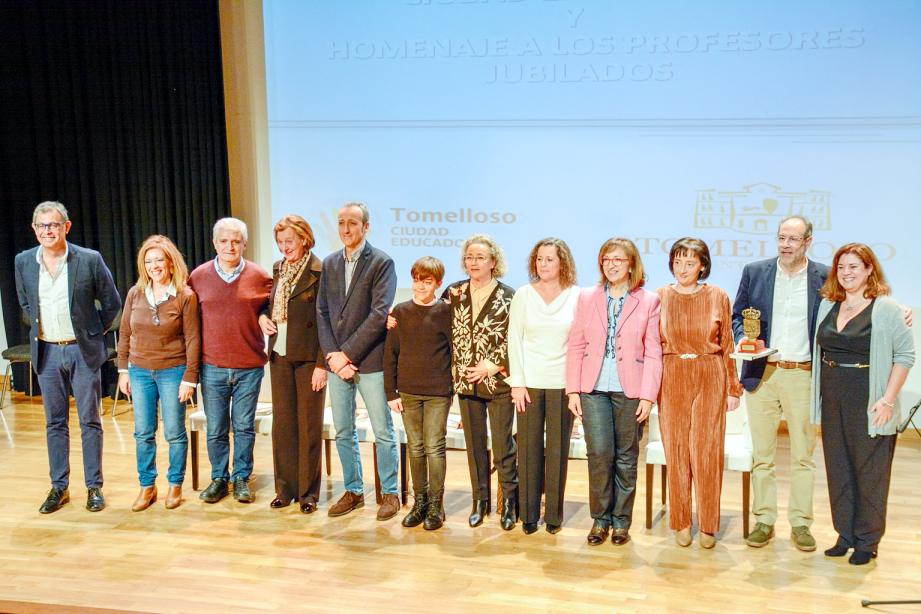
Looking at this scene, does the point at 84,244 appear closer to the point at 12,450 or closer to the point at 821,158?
the point at 12,450

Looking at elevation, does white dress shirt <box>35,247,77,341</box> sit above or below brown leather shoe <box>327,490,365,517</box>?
above

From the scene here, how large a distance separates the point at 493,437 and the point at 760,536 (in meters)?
1.26

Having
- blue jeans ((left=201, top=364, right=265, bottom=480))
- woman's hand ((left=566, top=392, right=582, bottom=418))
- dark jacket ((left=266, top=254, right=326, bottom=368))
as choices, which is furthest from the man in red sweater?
woman's hand ((left=566, top=392, right=582, bottom=418))

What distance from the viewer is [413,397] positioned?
13.6 feet

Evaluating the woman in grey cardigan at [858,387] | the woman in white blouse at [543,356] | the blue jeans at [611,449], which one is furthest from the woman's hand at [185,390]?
the woman in grey cardigan at [858,387]

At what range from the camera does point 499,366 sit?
402 cm

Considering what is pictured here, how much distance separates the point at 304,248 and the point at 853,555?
9.27 feet

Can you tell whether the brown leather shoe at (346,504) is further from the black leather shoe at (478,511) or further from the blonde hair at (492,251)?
the blonde hair at (492,251)

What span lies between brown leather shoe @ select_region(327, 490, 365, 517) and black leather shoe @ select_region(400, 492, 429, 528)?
32 cm

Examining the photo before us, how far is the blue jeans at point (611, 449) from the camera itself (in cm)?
389

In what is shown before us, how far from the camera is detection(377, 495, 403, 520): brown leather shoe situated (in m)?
4.32

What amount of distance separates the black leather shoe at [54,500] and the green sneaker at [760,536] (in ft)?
11.0

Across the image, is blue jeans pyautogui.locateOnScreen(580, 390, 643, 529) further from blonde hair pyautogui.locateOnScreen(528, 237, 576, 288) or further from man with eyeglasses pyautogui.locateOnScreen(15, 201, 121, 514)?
man with eyeglasses pyautogui.locateOnScreen(15, 201, 121, 514)

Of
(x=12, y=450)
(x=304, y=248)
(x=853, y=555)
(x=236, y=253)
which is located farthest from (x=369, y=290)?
(x=12, y=450)
